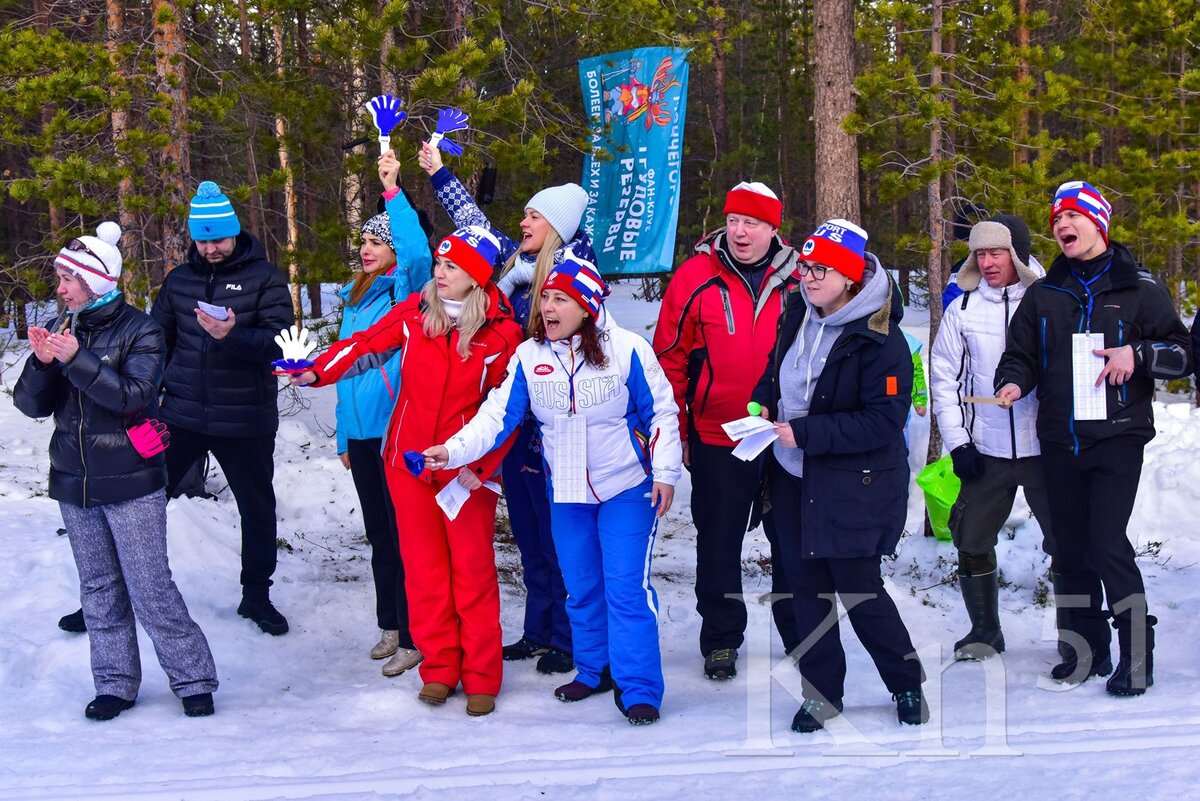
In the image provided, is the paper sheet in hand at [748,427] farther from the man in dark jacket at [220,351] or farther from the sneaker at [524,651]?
the man in dark jacket at [220,351]

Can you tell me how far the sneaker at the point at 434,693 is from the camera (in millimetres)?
5012

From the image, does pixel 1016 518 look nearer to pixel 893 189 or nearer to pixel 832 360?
pixel 893 189

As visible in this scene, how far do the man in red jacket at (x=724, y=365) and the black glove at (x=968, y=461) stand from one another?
38.4 inches

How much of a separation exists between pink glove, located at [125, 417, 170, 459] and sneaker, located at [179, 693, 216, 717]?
1.11 metres

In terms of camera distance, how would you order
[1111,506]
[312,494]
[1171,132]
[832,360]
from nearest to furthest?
[832,360] → [1111,506] → [312,494] → [1171,132]

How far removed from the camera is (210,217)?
5.59 m

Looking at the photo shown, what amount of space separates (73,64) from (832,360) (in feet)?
20.5

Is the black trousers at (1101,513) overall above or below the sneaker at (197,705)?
above

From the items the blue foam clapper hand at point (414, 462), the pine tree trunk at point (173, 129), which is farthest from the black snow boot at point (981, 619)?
the pine tree trunk at point (173, 129)

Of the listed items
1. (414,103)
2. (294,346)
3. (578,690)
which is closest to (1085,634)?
(578,690)

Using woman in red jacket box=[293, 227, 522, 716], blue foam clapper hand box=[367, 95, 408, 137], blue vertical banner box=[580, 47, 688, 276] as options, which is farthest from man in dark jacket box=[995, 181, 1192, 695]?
blue vertical banner box=[580, 47, 688, 276]

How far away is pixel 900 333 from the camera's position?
4344 millimetres

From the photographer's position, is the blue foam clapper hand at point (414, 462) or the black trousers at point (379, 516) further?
the black trousers at point (379, 516)

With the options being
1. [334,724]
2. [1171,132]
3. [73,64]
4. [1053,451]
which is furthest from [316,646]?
[1171,132]
